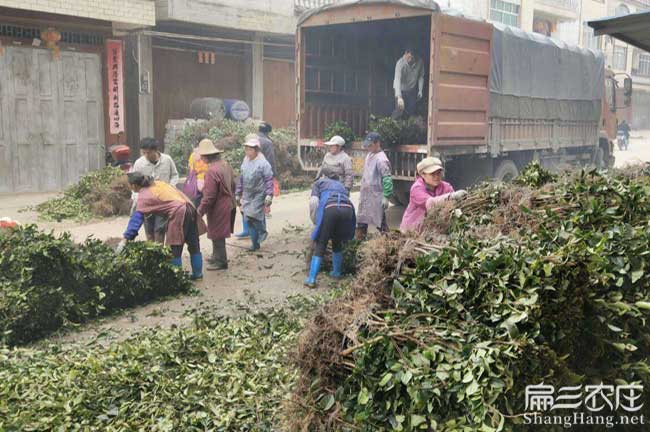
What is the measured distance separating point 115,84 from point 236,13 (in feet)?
13.9

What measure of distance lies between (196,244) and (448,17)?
201 inches

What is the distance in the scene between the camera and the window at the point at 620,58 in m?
42.3

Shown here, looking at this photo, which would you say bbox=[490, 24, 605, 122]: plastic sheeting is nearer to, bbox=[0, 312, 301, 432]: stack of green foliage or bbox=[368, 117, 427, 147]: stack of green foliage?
bbox=[368, 117, 427, 147]: stack of green foliage

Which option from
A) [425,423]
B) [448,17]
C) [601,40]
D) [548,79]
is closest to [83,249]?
[425,423]

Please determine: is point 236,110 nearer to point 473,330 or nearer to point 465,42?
point 465,42

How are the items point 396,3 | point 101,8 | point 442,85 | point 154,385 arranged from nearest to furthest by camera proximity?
point 154,385 → point 396,3 → point 442,85 → point 101,8

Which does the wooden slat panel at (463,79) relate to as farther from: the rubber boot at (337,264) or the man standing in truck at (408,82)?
the rubber boot at (337,264)

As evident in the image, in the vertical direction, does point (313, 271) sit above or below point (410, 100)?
below

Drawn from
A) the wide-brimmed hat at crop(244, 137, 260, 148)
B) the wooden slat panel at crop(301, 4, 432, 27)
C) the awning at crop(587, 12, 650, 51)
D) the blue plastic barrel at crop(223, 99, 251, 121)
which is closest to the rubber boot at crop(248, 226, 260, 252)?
the wide-brimmed hat at crop(244, 137, 260, 148)

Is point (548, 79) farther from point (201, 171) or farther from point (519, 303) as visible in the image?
point (519, 303)

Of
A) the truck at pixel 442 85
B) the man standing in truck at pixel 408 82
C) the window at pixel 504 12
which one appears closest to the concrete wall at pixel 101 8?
the truck at pixel 442 85

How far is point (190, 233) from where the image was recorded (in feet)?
25.2

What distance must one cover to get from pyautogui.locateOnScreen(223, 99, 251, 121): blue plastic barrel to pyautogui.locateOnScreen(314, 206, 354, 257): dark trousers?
370 inches

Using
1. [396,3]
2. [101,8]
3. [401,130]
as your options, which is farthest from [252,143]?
[101,8]
